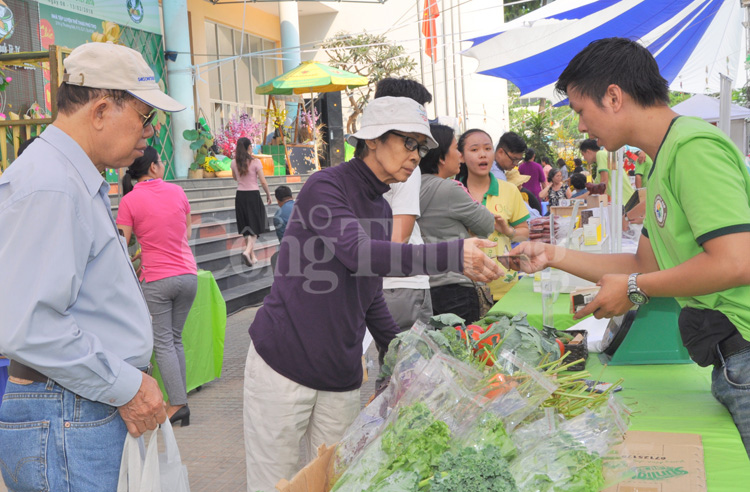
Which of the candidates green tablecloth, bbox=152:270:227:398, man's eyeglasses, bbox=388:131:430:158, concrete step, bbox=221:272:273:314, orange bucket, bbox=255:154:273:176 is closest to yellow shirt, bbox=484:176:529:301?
green tablecloth, bbox=152:270:227:398

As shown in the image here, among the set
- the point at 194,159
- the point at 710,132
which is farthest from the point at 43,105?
the point at 710,132

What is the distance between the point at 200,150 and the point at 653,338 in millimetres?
12114

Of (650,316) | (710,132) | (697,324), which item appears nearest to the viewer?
(710,132)

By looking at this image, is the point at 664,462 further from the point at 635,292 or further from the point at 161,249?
the point at 161,249

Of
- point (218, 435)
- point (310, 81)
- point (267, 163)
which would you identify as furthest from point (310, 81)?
point (218, 435)

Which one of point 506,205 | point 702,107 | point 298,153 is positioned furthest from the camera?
point 298,153

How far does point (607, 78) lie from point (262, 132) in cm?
1652

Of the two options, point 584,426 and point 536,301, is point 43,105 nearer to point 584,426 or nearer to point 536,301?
point 536,301

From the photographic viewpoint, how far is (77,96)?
1.92 m

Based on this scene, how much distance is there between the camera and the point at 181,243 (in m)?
5.24

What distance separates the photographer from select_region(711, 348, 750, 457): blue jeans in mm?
1930

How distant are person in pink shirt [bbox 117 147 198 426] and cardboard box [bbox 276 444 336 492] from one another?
11.5 feet

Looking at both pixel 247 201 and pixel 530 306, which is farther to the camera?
pixel 247 201

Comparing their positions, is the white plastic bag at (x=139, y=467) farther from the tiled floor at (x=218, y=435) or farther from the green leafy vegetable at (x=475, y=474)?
the tiled floor at (x=218, y=435)
